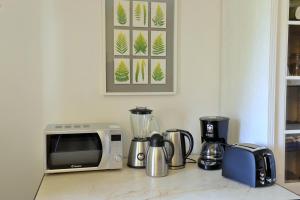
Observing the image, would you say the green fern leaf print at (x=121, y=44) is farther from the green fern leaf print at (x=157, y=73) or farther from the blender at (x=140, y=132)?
the blender at (x=140, y=132)

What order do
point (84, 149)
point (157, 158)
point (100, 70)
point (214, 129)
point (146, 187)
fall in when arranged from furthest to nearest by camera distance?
point (100, 70), point (214, 129), point (84, 149), point (157, 158), point (146, 187)

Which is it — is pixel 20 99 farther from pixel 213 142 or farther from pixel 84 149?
pixel 213 142

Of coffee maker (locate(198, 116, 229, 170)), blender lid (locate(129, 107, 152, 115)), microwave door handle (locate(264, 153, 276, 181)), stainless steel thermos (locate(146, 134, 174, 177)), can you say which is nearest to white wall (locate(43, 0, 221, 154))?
blender lid (locate(129, 107, 152, 115))

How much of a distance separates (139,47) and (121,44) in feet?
0.39

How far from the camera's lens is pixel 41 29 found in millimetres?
1992

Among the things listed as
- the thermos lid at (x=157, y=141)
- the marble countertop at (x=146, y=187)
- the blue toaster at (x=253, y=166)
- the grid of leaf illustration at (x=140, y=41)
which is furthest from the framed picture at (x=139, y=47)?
the blue toaster at (x=253, y=166)

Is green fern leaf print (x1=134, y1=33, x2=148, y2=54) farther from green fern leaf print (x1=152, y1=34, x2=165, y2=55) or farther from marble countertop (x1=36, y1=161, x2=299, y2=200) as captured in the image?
marble countertop (x1=36, y1=161, x2=299, y2=200)

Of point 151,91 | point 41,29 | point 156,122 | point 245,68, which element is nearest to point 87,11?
point 41,29

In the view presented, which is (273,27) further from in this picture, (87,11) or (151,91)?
(87,11)

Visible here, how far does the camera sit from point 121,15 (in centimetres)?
208

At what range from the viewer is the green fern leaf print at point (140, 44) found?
83.2 inches

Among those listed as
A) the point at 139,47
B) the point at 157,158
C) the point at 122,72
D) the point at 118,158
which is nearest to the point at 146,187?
the point at 157,158

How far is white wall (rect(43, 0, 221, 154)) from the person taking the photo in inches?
79.4

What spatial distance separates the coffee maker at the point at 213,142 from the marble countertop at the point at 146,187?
0.07 metres
